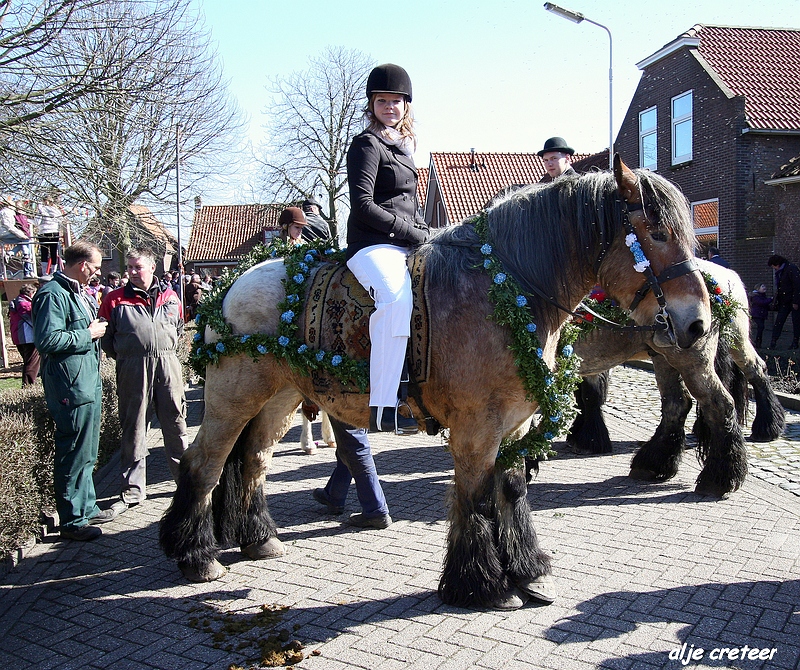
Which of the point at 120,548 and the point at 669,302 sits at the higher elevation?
the point at 669,302

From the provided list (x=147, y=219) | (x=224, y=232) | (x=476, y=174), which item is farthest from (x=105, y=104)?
(x=224, y=232)

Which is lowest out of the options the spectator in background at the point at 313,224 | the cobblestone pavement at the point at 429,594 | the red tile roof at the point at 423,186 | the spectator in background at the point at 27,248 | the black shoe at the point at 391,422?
the cobblestone pavement at the point at 429,594

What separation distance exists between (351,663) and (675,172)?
20065 mm

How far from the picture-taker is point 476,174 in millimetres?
29875

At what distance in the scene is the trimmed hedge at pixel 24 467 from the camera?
14.6ft

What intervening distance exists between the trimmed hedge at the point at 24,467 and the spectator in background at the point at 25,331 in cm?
590

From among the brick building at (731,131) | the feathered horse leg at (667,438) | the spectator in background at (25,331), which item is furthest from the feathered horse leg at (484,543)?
the brick building at (731,131)

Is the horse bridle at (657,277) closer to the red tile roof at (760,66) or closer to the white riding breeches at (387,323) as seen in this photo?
the white riding breeches at (387,323)

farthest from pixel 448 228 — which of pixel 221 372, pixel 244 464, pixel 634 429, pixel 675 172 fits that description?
pixel 675 172

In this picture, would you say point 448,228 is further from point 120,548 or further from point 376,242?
point 120,548

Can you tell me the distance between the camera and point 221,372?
4152 millimetres

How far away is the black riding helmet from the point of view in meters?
3.75

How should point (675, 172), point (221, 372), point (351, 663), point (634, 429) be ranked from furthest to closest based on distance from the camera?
point (675, 172), point (634, 429), point (221, 372), point (351, 663)

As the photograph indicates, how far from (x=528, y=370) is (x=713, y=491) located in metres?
2.98
